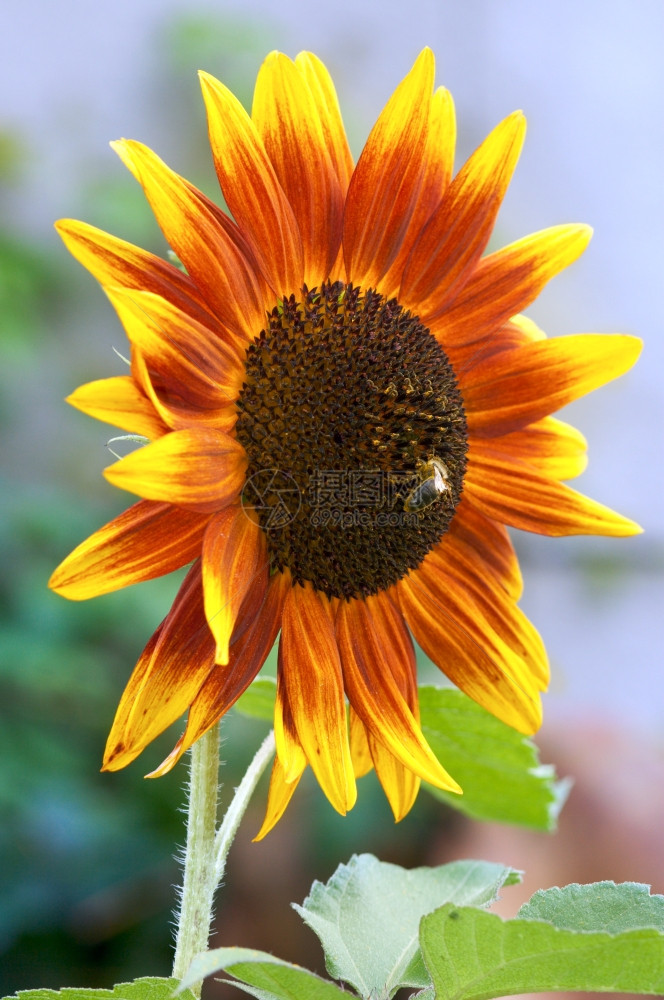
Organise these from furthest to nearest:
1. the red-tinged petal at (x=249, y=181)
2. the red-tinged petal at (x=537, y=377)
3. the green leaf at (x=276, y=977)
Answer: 1. the red-tinged petal at (x=537, y=377)
2. the red-tinged petal at (x=249, y=181)
3. the green leaf at (x=276, y=977)

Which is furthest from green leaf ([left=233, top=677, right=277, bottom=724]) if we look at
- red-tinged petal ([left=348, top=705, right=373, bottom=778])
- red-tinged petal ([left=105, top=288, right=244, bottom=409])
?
red-tinged petal ([left=105, top=288, right=244, bottom=409])

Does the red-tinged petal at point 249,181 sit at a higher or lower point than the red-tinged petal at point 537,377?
higher

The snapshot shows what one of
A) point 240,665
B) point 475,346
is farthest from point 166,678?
point 475,346

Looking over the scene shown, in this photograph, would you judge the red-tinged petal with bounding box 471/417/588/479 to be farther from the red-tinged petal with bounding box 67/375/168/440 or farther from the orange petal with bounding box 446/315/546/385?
the red-tinged petal with bounding box 67/375/168/440

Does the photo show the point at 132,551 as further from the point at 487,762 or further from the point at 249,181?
the point at 487,762

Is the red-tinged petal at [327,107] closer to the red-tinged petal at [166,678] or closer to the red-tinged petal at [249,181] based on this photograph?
the red-tinged petal at [249,181]

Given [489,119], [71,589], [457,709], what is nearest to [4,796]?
[457,709]

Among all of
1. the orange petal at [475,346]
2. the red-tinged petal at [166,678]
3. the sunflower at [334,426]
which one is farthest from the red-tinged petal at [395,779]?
the orange petal at [475,346]
